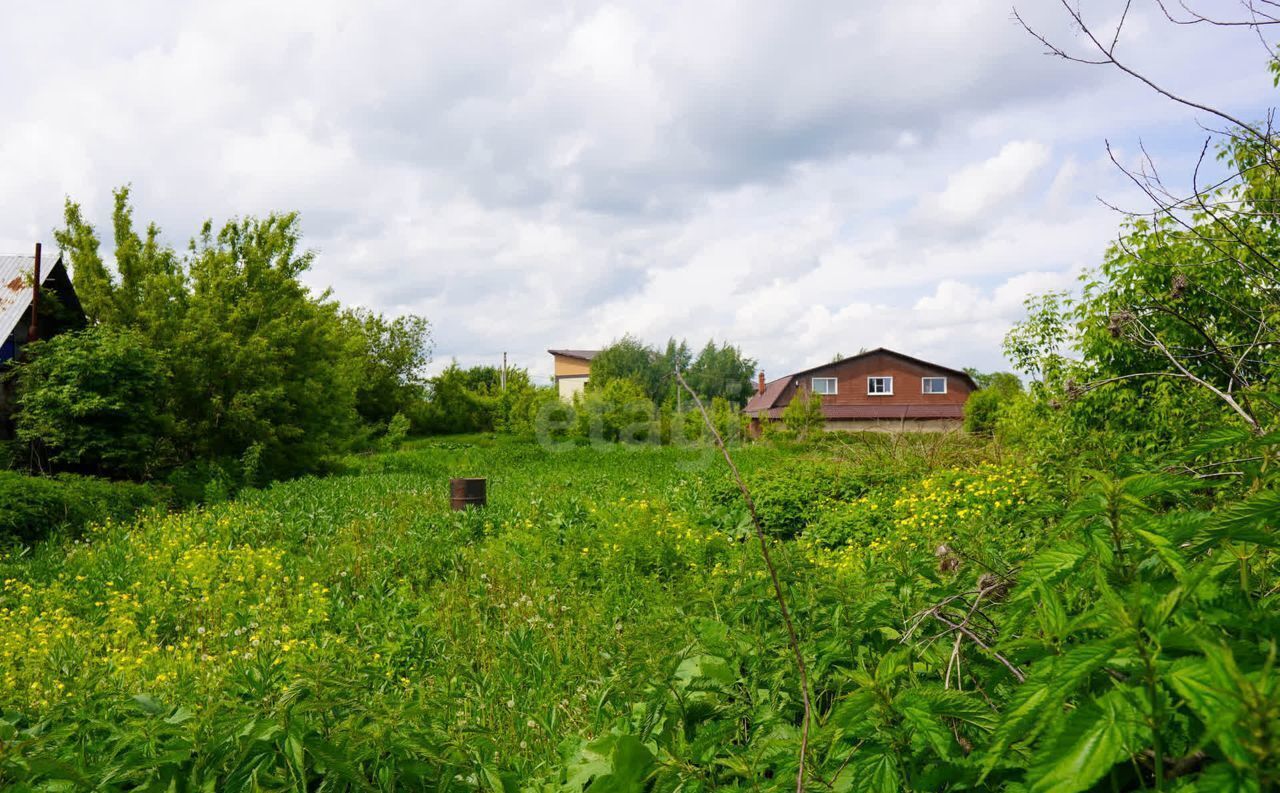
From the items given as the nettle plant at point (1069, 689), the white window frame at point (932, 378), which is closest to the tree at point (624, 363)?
the white window frame at point (932, 378)

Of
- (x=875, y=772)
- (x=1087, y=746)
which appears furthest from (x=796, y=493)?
(x=1087, y=746)

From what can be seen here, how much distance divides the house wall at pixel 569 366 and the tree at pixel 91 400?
50942 millimetres

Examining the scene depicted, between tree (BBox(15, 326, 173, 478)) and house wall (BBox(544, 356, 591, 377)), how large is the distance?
50942 millimetres

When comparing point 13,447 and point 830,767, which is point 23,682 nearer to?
point 830,767

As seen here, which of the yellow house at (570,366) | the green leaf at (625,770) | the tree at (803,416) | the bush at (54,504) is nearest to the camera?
the green leaf at (625,770)

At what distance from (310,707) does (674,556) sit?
530cm

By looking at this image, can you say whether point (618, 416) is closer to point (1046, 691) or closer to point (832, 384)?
point (832, 384)

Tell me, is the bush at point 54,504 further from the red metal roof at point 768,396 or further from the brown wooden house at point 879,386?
the red metal roof at point 768,396

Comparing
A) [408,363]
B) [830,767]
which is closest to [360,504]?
[830,767]

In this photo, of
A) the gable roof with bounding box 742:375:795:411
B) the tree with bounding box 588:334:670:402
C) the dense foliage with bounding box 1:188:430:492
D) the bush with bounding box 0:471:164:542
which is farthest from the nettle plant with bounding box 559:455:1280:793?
Answer: the gable roof with bounding box 742:375:795:411

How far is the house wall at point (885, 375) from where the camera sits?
41688mm

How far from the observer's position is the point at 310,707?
1.69 m

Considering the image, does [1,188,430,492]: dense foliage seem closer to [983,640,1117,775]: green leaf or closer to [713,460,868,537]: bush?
[713,460,868,537]: bush

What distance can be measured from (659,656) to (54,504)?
11.0m
